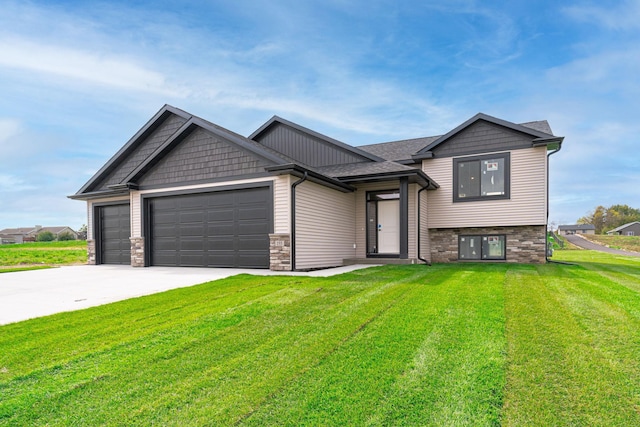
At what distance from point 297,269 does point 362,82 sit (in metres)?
8.54

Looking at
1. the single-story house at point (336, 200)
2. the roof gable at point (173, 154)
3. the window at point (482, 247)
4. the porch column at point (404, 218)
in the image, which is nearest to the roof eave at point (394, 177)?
the single-story house at point (336, 200)

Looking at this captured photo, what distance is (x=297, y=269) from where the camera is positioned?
1017cm

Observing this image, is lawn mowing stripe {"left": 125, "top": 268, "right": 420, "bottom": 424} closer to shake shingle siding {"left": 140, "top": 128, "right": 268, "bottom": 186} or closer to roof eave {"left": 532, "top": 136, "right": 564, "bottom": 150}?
shake shingle siding {"left": 140, "top": 128, "right": 268, "bottom": 186}

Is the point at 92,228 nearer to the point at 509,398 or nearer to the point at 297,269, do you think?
the point at 297,269

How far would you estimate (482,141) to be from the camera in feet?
41.4

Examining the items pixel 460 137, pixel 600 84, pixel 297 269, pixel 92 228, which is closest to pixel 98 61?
pixel 92 228

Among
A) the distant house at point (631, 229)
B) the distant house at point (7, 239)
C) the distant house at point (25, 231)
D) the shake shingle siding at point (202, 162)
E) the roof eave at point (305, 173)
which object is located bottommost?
the distant house at point (7, 239)

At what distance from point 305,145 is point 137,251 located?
7323 millimetres

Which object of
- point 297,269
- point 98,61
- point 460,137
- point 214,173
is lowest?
point 297,269

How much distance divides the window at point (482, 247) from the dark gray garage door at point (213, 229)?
7222 mm

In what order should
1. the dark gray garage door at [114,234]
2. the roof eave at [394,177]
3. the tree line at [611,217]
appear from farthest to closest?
the tree line at [611,217], the dark gray garage door at [114,234], the roof eave at [394,177]

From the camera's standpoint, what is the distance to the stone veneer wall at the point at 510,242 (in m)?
12.2

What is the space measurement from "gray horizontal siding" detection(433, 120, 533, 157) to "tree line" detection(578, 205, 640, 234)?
80.1 metres

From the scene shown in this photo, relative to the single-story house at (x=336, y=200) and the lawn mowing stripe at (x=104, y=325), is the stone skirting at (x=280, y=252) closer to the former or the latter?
the single-story house at (x=336, y=200)
